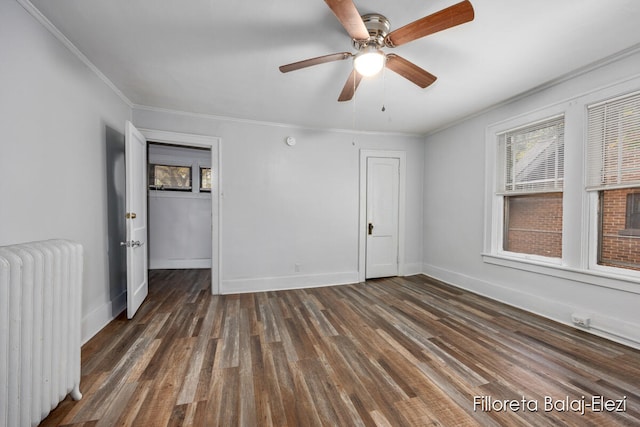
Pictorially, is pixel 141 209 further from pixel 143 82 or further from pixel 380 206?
pixel 380 206

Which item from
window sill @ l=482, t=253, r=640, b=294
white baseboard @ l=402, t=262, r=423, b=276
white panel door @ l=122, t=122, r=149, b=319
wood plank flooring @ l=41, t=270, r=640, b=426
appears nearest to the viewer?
wood plank flooring @ l=41, t=270, r=640, b=426

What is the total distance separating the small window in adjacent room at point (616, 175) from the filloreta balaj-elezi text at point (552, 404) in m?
1.36

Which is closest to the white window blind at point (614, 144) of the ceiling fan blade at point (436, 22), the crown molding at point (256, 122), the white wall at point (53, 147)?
the ceiling fan blade at point (436, 22)

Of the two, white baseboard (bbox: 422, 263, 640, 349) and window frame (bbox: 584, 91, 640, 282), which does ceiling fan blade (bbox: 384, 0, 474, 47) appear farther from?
white baseboard (bbox: 422, 263, 640, 349)

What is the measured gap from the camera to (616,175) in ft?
7.34

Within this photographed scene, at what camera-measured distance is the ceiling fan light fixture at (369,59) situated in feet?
5.48

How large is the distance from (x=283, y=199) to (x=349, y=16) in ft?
9.02

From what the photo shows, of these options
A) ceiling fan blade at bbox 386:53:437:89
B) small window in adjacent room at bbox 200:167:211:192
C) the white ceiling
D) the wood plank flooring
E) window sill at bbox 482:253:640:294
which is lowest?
the wood plank flooring

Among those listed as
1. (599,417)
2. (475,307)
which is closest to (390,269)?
(475,307)

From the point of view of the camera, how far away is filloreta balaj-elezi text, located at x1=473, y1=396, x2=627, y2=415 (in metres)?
1.49

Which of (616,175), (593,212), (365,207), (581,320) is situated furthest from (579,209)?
(365,207)

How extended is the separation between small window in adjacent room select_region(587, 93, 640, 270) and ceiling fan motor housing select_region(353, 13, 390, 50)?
2.29 metres

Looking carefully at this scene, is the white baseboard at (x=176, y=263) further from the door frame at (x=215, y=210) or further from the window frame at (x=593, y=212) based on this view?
the window frame at (x=593, y=212)

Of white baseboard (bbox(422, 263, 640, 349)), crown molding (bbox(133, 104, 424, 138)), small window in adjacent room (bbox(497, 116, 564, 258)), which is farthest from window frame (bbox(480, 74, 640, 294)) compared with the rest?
crown molding (bbox(133, 104, 424, 138))
